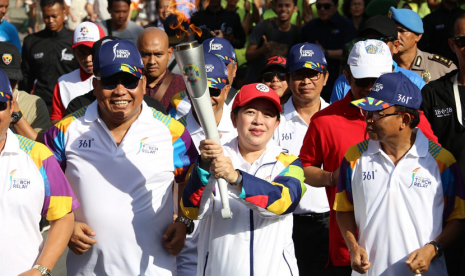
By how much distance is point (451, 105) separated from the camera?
530 cm

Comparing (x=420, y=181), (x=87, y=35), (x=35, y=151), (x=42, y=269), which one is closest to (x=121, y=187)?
(x=35, y=151)

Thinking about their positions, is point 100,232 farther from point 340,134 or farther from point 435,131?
point 435,131

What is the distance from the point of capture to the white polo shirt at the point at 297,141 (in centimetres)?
597

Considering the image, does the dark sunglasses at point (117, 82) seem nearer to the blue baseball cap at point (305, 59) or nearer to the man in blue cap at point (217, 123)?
the man in blue cap at point (217, 123)

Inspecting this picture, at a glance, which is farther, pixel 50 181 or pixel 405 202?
pixel 405 202

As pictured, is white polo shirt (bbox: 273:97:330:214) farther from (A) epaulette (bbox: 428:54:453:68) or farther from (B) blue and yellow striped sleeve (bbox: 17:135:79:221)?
(B) blue and yellow striped sleeve (bbox: 17:135:79:221)

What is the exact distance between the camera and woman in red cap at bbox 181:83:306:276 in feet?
13.0

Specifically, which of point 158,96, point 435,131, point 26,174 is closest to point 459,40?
point 435,131

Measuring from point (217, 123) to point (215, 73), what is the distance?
0.45 metres

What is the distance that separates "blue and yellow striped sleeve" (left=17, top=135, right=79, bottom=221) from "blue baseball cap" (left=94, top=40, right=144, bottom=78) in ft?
2.34

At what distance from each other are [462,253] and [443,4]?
Answer: 4816mm

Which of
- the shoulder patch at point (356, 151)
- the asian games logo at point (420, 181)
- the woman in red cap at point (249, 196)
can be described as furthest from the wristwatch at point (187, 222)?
the asian games logo at point (420, 181)

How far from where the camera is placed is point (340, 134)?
5273 millimetres

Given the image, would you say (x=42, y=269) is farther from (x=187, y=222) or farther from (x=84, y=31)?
(x=84, y=31)
